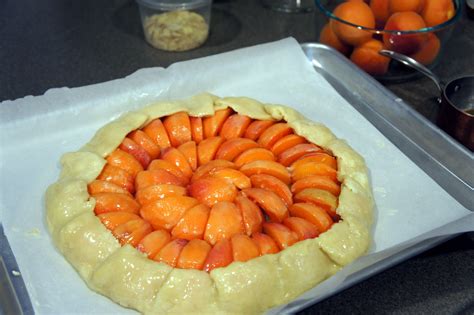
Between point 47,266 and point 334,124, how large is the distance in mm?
1117

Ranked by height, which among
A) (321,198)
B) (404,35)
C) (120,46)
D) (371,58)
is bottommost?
(120,46)

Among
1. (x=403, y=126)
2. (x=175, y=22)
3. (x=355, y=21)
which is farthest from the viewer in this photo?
→ (x=175, y=22)

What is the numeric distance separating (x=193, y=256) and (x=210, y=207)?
0.74ft

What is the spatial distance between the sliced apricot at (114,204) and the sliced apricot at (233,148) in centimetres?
36

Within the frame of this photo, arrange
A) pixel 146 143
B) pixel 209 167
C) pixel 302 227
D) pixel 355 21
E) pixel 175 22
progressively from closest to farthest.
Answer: pixel 302 227, pixel 209 167, pixel 146 143, pixel 355 21, pixel 175 22

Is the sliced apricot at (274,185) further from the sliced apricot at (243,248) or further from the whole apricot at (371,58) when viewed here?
the whole apricot at (371,58)

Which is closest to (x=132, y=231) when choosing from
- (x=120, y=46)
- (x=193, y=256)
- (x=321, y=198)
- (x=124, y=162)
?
(x=193, y=256)

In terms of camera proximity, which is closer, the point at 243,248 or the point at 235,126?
the point at 243,248

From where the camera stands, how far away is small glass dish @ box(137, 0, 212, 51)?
2467 mm

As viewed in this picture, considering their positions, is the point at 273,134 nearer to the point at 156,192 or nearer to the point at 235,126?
the point at 235,126

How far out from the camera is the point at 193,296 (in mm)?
1371

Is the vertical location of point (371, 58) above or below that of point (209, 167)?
above

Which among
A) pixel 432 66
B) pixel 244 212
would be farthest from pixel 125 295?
pixel 432 66

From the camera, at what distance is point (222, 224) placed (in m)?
1.54
